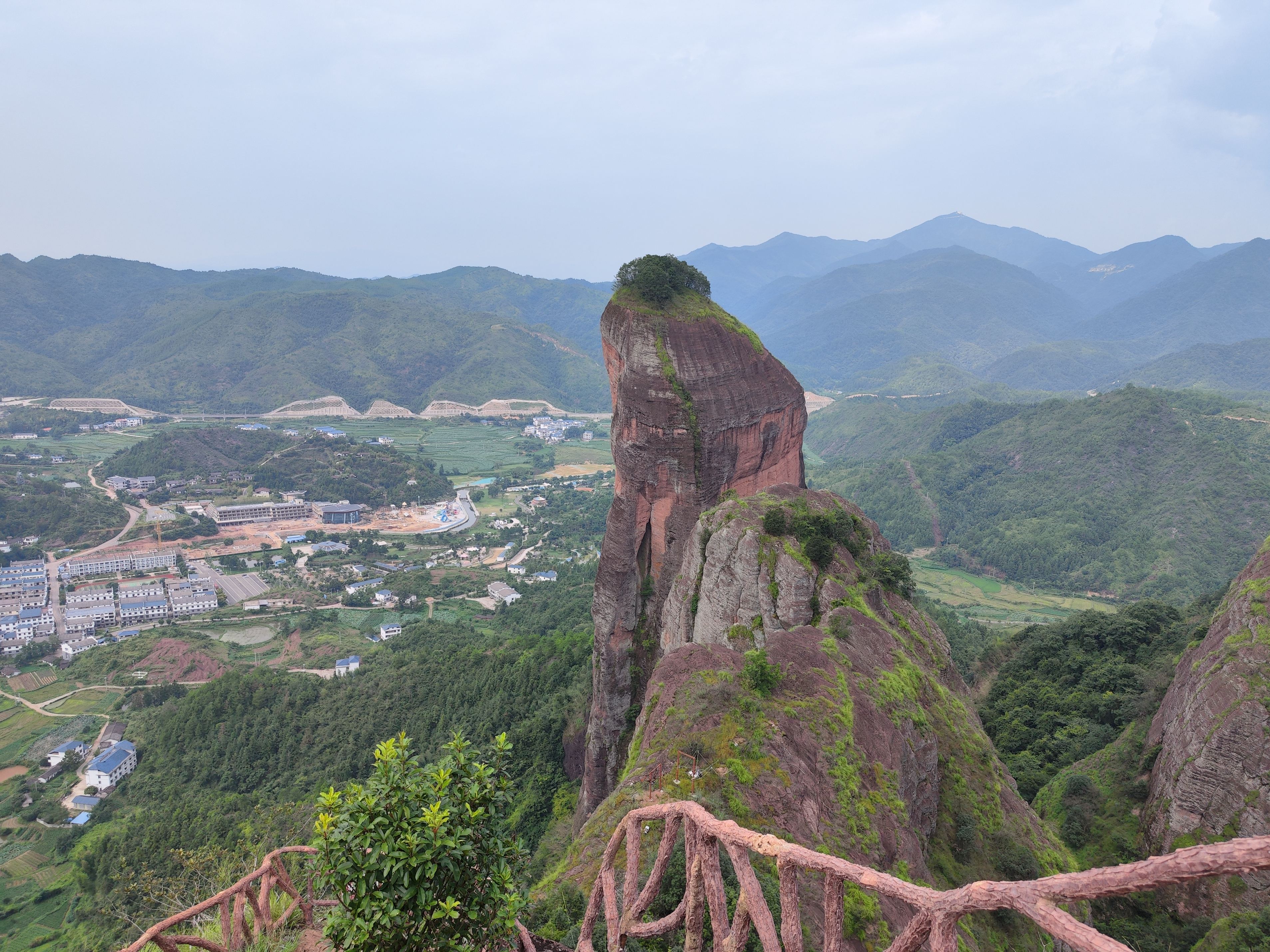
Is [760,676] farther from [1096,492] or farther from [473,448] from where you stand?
[473,448]

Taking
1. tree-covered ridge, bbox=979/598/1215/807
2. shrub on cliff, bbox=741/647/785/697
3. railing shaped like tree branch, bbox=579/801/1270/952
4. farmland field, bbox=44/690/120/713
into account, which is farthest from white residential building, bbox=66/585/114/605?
tree-covered ridge, bbox=979/598/1215/807

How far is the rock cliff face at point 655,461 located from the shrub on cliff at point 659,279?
62 centimetres

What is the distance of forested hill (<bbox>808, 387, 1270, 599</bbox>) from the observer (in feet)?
271

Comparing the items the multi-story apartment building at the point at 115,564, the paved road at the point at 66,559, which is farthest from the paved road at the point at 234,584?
the paved road at the point at 66,559

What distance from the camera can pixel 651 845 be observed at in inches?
564

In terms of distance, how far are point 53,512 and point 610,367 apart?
114 meters

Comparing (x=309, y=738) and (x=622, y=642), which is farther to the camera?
(x=309, y=738)

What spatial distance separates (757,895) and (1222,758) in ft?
77.9

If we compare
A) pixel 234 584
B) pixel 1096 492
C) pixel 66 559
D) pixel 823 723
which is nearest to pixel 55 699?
pixel 234 584

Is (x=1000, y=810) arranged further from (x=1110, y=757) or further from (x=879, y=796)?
(x=1110, y=757)

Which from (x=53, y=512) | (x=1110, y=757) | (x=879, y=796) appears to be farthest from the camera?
(x=53, y=512)

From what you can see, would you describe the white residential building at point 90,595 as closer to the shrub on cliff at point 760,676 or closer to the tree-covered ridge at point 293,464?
the tree-covered ridge at point 293,464

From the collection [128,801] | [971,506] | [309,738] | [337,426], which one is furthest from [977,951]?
[337,426]

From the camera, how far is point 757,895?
25.0ft
